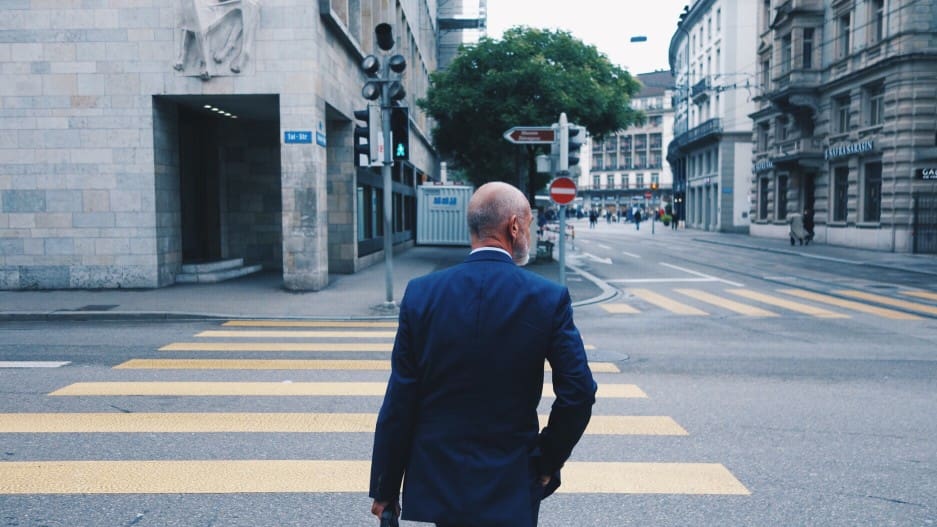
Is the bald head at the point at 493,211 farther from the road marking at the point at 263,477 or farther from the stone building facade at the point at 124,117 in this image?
the stone building facade at the point at 124,117

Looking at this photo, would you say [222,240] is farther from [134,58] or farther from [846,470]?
[846,470]

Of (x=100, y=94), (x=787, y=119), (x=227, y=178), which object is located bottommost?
(x=227, y=178)

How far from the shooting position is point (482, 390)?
2.46 metres

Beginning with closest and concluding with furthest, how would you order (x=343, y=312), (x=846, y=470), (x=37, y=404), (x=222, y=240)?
(x=846, y=470)
(x=37, y=404)
(x=343, y=312)
(x=222, y=240)

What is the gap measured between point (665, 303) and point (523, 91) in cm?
996

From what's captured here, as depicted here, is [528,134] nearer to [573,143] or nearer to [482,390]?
[573,143]

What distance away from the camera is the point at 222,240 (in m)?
19.5

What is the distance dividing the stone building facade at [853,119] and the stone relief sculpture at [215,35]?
22.1 metres

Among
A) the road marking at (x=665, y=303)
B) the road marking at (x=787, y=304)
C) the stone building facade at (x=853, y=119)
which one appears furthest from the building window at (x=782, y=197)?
the road marking at (x=665, y=303)

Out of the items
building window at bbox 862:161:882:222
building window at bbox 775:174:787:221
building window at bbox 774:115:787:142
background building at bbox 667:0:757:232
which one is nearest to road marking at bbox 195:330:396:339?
building window at bbox 862:161:882:222

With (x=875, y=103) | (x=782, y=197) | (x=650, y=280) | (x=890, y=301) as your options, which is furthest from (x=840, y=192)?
(x=890, y=301)

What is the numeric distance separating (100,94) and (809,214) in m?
32.0

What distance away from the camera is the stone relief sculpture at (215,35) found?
48.2 ft

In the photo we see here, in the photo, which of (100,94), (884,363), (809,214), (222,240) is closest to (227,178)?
(222,240)
